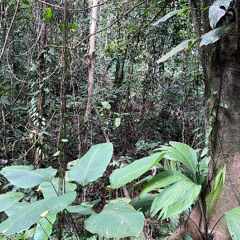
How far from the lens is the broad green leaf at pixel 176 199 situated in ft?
2.78

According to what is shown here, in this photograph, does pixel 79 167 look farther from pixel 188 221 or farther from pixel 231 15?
pixel 231 15

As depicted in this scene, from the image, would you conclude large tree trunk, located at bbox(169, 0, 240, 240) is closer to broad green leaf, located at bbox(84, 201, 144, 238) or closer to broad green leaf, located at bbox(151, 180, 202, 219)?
broad green leaf, located at bbox(151, 180, 202, 219)

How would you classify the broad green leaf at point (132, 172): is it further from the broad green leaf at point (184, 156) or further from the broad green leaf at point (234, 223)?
the broad green leaf at point (234, 223)

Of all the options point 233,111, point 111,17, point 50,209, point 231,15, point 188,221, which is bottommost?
point 188,221

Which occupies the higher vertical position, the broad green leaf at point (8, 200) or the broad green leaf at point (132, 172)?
the broad green leaf at point (132, 172)

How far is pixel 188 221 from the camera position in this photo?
1339 mm

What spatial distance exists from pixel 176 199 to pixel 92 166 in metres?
0.42

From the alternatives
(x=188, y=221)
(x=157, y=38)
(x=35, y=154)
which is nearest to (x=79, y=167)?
(x=188, y=221)

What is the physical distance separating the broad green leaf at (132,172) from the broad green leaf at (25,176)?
31cm

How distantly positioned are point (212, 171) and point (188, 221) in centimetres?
36

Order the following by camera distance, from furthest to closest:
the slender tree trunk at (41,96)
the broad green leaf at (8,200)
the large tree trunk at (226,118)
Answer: the slender tree trunk at (41,96)
the large tree trunk at (226,118)
the broad green leaf at (8,200)

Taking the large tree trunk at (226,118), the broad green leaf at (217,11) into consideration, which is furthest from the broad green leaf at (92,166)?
the broad green leaf at (217,11)

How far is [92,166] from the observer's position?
3.35ft

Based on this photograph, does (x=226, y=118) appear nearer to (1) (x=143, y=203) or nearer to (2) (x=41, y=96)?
(1) (x=143, y=203)
